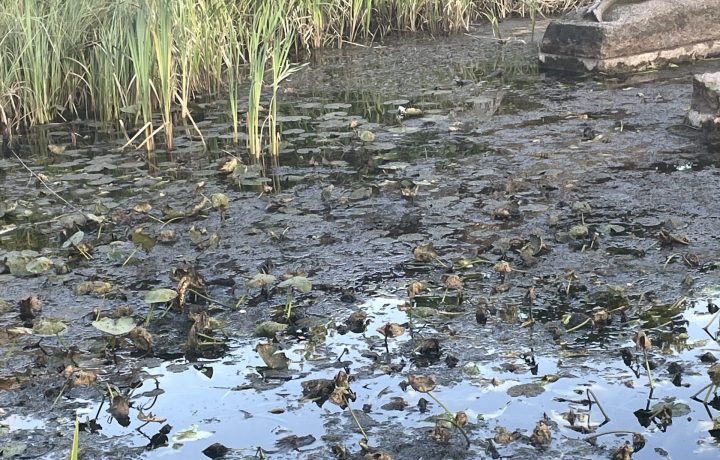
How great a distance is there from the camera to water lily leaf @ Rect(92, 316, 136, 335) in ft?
10.8

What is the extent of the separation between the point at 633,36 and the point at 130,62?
136 inches

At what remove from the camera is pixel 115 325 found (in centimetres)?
336

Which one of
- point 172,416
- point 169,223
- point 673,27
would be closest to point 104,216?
point 169,223

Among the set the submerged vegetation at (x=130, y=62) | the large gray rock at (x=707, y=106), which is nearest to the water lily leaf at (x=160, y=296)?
the submerged vegetation at (x=130, y=62)

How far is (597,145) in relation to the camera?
5.44 m

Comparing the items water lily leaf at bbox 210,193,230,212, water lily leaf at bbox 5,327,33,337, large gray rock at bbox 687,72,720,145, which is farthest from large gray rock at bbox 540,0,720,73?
water lily leaf at bbox 5,327,33,337

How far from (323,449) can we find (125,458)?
0.53 metres

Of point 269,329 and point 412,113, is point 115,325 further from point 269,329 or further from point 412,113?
point 412,113

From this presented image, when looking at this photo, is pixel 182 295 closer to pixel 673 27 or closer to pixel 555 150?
pixel 555 150

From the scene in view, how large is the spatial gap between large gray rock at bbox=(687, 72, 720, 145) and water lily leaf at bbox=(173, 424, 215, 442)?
365 cm

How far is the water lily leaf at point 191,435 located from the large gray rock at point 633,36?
506 cm

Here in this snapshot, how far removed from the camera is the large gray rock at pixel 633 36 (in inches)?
280

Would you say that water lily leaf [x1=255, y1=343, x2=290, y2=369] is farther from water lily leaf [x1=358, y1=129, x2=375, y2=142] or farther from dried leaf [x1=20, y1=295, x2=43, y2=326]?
water lily leaf [x1=358, y1=129, x2=375, y2=142]

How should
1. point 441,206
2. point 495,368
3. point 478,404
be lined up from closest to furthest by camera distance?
point 478,404 < point 495,368 < point 441,206
